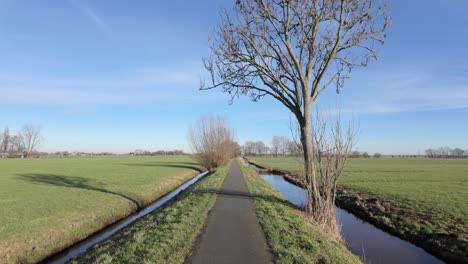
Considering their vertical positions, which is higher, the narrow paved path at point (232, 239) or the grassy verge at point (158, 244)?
the narrow paved path at point (232, 239)

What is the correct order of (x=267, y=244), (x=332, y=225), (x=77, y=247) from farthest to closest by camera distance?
(x=77, y=247)
(x=332, y=225)
(x=267, y=244)

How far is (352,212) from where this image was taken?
20.1m

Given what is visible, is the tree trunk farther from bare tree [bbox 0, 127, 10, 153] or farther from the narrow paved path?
bare tree [bbox 0, 127, 10, 153]

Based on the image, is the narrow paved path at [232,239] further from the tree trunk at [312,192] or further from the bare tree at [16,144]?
the bare tree at [16,144]

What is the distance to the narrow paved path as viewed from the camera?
7.13 metres

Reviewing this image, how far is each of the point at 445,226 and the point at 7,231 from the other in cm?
1730

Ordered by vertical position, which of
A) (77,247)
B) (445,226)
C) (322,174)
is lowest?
(77,247)

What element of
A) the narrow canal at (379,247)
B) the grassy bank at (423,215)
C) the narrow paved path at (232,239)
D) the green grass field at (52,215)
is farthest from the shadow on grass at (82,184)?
the narrow canal at (379,247)

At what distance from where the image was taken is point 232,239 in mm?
8719

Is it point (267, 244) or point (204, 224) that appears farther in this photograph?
point (204, 224)

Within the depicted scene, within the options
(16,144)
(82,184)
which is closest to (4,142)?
(16,144)

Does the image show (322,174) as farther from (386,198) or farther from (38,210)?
(38,210)

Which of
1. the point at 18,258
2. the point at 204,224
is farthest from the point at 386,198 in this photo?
the point at 18,258

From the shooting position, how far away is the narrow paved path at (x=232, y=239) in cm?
713
